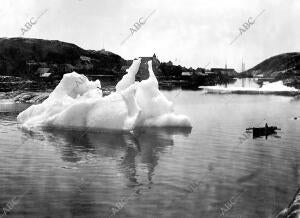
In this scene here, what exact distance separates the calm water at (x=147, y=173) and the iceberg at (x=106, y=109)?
1.29m

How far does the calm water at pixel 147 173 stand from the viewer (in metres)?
18.1

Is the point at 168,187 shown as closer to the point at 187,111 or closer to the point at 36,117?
the point at 36,117

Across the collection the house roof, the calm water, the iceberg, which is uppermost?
the house roof

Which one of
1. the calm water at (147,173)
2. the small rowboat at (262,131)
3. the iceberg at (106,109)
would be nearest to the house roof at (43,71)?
the iceberg at (106,109)

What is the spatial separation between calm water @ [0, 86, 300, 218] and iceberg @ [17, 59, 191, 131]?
1294mm

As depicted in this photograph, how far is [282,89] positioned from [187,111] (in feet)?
250

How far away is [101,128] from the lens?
3753 cm

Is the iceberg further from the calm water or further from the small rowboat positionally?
the small rowboat

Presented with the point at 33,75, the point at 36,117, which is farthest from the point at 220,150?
the point at 33,75

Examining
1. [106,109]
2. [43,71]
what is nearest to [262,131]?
[106,109]

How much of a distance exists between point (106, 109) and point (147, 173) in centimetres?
1439

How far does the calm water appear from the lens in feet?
59.4

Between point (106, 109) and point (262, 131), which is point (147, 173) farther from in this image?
point (262, 131)

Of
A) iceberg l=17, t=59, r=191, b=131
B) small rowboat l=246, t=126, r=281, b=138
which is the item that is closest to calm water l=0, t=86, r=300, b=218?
small rowboat l=246, t=126, r=281, b=138
